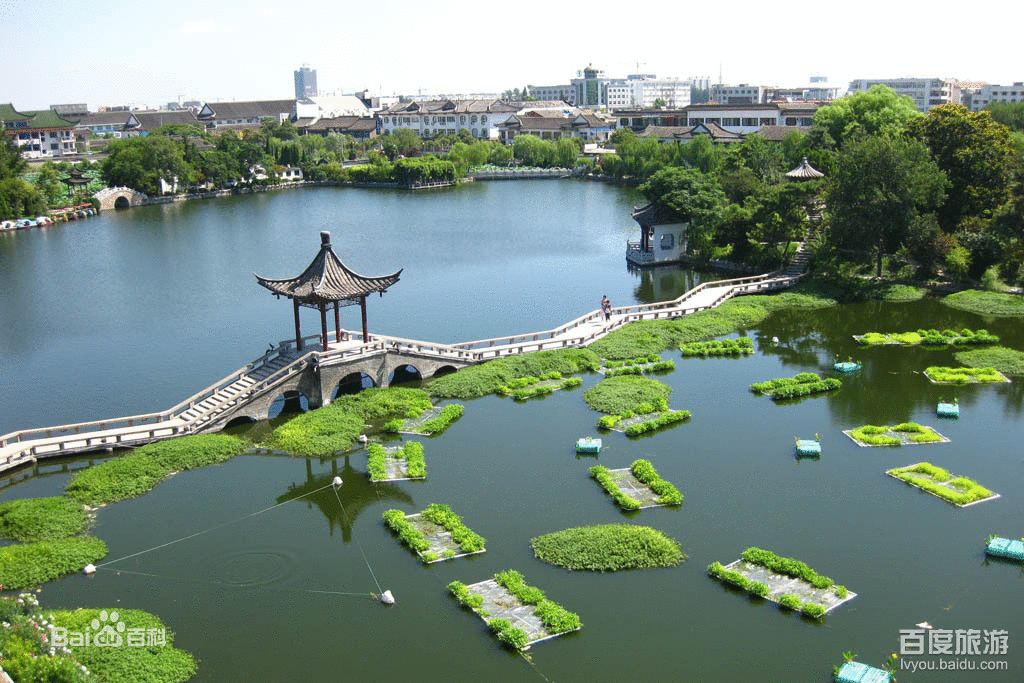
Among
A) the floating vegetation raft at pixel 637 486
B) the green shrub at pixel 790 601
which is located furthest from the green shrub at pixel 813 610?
the floating vegetation raft at pixel 637 486

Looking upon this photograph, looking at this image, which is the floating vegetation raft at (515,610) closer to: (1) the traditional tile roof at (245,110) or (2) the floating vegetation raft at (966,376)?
(2) the floating vegetation raft at (966,376)

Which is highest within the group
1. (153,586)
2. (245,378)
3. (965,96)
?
(965,96)

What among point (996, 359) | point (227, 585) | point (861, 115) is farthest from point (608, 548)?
point (861, 115)

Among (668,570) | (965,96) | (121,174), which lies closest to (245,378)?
(668,570)

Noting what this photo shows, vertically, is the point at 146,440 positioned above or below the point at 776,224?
below

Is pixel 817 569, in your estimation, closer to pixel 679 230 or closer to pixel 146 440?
pixel 146 440

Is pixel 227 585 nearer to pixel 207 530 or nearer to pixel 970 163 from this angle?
pixel 207 530

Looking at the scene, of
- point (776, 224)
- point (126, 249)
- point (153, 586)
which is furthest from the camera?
point (126, 249)
